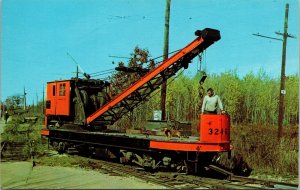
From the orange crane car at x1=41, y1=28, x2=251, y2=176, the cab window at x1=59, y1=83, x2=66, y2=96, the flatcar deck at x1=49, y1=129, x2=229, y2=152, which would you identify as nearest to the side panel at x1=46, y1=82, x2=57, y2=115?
the orange crane car at x1=41, y1=28, x2=251, y2=176

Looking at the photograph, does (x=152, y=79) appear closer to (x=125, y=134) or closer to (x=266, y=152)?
(x=125, y=134)

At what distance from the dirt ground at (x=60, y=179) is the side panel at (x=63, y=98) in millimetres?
4531

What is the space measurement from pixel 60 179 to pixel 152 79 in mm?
4705

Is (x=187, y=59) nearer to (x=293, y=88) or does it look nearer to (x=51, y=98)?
(x=51, y=98)

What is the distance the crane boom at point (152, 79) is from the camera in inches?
456

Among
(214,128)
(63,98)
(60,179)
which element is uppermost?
(63,98)

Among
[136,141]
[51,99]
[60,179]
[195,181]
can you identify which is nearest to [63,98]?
[51,99]

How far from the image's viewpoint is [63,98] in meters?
16.6

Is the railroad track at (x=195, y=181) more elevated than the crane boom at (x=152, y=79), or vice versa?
the crane boom at (x=152, y=79)

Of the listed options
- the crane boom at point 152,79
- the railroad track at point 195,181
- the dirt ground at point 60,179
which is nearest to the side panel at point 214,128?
the railroad track at point 195,181

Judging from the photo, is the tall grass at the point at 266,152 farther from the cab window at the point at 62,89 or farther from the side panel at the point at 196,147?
the cab window at the point at 62,89

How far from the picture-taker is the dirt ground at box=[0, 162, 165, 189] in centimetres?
909

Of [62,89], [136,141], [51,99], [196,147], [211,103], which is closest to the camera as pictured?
[196,147]


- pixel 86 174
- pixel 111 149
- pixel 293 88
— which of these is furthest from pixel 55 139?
pixel 293 88
